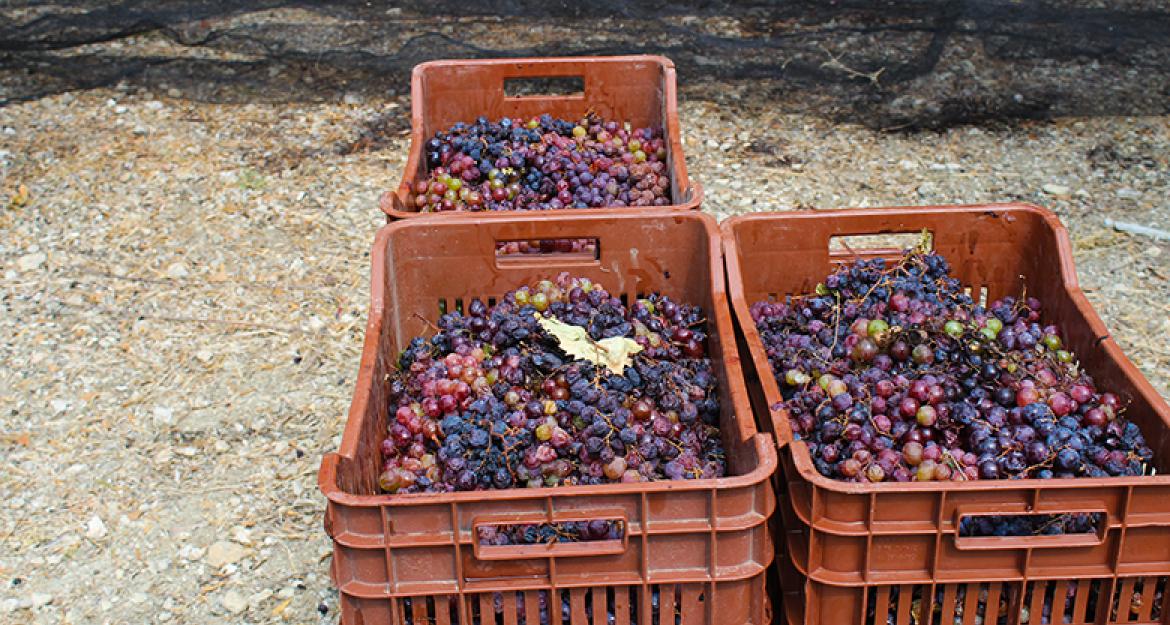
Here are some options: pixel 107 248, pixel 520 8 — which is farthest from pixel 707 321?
pixel 520 8

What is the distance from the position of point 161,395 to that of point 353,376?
2.04 feet

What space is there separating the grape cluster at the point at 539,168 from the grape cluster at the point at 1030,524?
1628 mm

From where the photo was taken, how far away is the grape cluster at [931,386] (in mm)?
2334

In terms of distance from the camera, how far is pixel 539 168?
3.71m

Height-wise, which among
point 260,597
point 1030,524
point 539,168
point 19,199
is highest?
point 539,168

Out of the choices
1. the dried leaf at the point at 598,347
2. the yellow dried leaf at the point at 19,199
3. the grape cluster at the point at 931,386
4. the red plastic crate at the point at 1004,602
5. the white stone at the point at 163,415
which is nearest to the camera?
the red plastic crate at the point at 1004,602

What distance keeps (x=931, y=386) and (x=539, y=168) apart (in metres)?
1.61

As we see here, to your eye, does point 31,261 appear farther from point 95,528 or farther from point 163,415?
point 95,528

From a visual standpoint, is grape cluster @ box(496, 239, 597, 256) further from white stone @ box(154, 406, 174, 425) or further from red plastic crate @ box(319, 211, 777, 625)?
white stone @ box(154, 406, 174, 425)

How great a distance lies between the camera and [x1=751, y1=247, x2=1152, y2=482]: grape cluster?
2.33 metres

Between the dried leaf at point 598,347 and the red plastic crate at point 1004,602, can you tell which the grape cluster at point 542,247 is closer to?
the dried leaf at point 598,347

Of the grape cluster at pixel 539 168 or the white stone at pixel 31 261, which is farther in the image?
the white stone at pixel 31 261

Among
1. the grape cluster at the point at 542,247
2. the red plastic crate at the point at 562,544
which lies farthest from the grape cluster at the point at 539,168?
the red plastic crate at the point at 562,544

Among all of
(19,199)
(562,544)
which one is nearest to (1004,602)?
(562,544)
